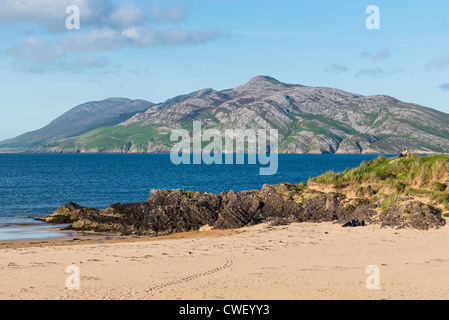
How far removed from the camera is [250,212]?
39.0m

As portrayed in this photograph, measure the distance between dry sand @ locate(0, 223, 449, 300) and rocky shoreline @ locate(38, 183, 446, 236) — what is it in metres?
1.76

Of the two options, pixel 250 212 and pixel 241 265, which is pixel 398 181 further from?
pixel 241 265

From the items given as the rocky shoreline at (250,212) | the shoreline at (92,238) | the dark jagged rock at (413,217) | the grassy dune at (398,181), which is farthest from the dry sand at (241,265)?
the grassy dune at (398,181)

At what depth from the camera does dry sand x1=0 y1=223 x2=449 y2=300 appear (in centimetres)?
1714

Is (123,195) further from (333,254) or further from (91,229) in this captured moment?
(333,254)

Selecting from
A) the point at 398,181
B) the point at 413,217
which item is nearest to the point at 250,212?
the point at 398,181

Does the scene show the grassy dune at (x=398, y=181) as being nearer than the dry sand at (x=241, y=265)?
No

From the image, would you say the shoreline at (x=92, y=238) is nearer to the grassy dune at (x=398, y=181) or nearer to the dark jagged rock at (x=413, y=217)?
the dark jagged rock at (x=413, y=217)

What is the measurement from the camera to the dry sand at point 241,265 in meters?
17.1

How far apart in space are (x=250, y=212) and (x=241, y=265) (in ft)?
56.4

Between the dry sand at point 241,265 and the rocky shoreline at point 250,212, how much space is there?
1758 mm

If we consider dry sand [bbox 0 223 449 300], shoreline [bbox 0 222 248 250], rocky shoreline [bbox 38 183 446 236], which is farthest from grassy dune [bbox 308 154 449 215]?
shoreline [bbox 0 222 248 250]
